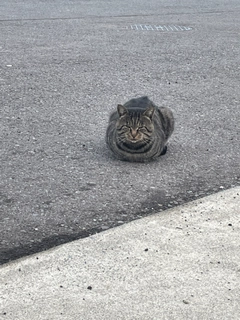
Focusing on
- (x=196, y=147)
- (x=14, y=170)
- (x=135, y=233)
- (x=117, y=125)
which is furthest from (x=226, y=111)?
(x=135, y=233)

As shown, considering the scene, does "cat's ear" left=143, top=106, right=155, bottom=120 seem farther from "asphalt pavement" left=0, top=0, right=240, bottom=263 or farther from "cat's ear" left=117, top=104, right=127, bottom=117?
"asphalt pavement" left=0, top=0, right=240, bottom=263

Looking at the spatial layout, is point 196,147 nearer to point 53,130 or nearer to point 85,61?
point 53,130

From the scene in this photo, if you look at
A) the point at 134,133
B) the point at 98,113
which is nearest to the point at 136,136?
the point at 134,133

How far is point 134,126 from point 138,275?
96.2 inches

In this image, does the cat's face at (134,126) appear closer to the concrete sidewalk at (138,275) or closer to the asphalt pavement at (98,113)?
the asphalt pavement at (98,113)

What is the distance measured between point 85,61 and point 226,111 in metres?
2.95

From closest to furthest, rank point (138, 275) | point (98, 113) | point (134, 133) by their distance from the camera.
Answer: point (138, 275), point (134, 133), point (98, 113)

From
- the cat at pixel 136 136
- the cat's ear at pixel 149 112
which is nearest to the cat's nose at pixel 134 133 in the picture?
the cat at pixel 136 136

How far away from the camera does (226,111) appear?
808 cm

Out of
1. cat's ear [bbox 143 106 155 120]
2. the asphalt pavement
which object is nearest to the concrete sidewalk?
the asphalt pavement

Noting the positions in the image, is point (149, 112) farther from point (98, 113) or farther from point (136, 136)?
point (98, 113)

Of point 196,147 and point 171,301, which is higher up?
point 171,301

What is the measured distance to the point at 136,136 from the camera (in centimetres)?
652

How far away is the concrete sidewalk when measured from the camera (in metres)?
3.89
